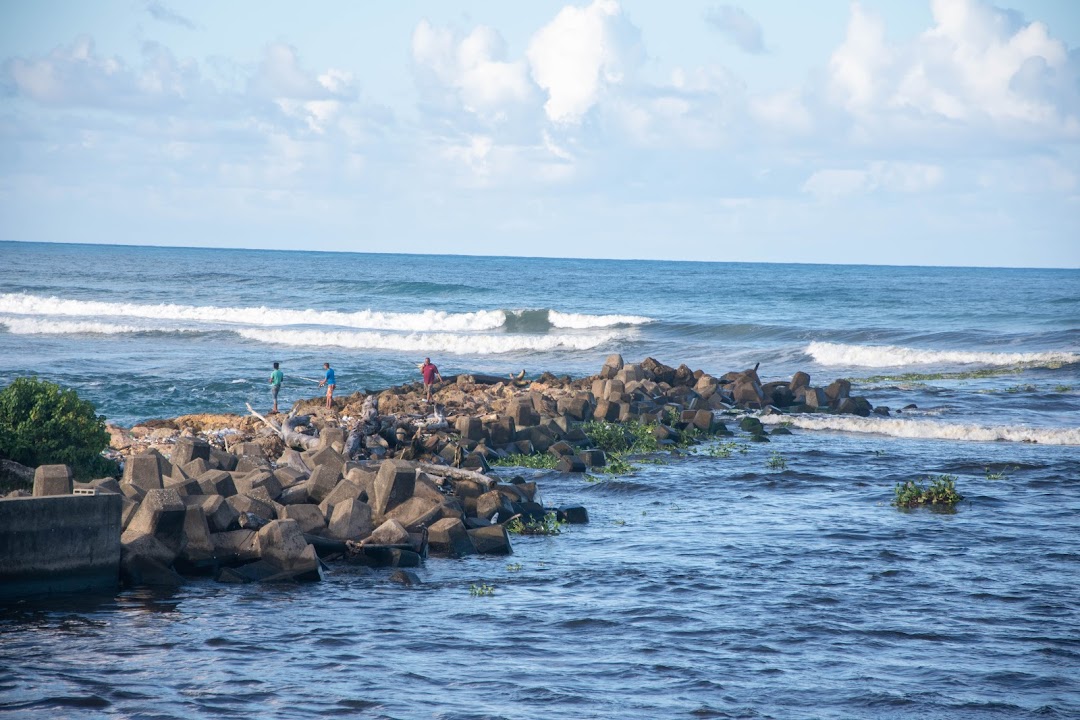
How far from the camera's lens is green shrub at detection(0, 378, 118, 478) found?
1487 centimetres

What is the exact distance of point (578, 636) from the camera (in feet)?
36.9

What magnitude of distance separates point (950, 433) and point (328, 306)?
49310 millimetres

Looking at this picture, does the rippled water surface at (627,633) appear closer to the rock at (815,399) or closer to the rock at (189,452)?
the rock at (189,452)

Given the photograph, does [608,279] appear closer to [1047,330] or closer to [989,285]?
[989,285]

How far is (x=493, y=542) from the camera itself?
14305mm

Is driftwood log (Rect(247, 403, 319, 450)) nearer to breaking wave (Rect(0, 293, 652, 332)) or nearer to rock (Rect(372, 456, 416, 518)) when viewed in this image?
rock (Rect(372, 456, 416, 518))

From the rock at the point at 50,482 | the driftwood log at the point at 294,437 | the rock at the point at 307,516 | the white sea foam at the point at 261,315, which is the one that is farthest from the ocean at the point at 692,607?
the white sea foam at the point at 261,315


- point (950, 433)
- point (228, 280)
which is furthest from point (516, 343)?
point (228, 280)

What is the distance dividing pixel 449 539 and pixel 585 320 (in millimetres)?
47505

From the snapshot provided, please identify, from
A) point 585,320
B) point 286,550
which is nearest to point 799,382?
point 286,550

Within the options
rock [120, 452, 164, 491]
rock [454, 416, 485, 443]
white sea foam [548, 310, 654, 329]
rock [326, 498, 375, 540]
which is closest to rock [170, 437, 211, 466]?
rock [120, 452, 164, 491]

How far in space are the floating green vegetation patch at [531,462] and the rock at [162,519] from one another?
27.5ft

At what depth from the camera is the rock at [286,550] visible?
502 inches

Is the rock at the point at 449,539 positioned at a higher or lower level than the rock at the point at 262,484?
lower
